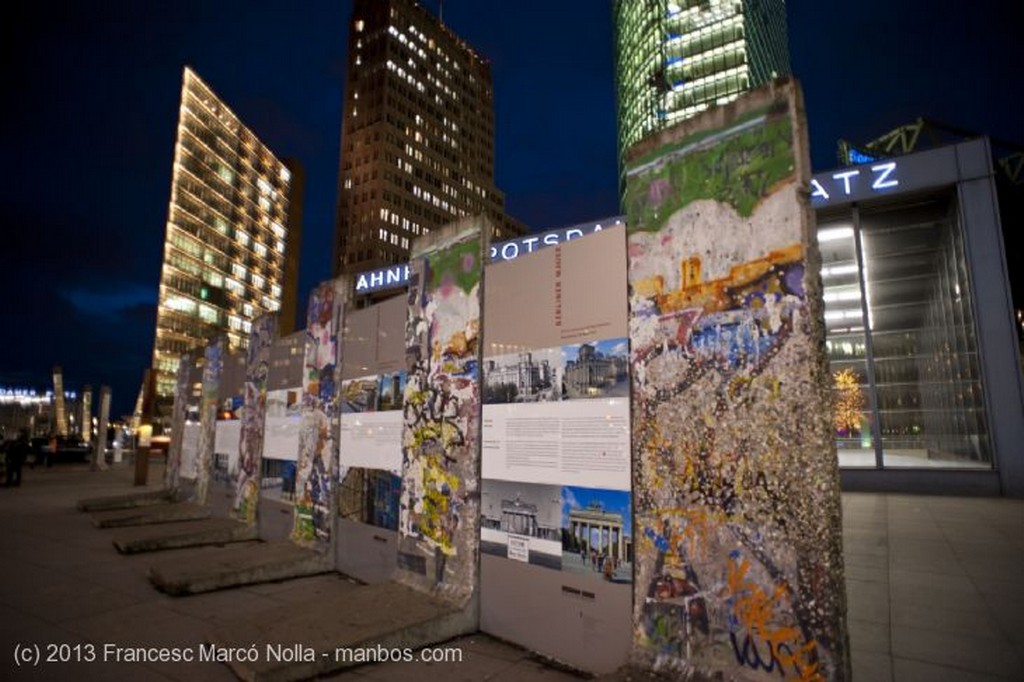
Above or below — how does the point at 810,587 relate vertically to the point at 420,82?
below

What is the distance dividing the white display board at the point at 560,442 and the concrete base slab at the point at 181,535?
239 inches

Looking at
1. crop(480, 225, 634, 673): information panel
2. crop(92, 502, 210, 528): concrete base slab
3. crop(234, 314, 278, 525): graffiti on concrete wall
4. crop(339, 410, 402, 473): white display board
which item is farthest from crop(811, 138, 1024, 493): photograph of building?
crop(92, 502, 210, 528): concrete base slab

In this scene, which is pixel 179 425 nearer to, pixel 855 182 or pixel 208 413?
A: pixel 208 413

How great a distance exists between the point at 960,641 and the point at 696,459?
7.00 ft

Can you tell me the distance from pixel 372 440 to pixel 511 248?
9105mm

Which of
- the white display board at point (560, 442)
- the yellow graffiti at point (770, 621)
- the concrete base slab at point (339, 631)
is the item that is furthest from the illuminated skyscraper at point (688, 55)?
the yellow graffiti at point (770, 621)

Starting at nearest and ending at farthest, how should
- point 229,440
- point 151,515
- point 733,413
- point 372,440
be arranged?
point 733,413, point 372,440, point 151,515, point 229,440

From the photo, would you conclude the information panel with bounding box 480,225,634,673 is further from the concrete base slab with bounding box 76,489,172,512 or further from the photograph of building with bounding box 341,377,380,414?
the concrete base slab with bounding box 76,489,172,512

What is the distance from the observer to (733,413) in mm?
3352

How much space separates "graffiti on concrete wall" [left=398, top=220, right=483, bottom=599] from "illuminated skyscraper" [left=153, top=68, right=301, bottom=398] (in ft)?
178

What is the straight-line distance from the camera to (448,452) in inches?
217

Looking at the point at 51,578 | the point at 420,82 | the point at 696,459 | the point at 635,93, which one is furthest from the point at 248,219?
the point at 696,459

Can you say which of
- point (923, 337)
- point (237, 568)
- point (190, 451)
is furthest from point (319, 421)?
point (923, 337)

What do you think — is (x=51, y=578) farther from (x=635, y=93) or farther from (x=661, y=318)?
(x=635, y=93)
